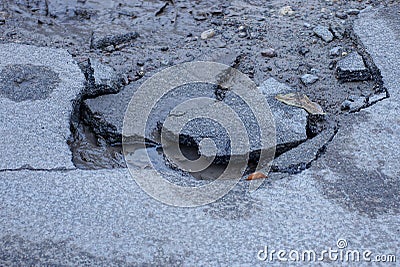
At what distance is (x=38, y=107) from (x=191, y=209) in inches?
43.3

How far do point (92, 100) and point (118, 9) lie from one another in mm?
1201

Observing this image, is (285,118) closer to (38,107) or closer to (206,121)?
(206,121)

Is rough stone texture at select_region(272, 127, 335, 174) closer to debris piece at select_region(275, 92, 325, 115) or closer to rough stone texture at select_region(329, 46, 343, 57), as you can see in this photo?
debris piece at select_region(275, 92, 325, 115)

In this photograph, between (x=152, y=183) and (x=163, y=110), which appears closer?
(x=152, y=183)

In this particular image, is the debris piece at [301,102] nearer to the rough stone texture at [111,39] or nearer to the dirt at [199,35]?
the dirt at [199,35]

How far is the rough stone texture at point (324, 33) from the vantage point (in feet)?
11.7

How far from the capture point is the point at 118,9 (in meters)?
3.97

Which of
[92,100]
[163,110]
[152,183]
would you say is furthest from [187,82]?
[152,183]

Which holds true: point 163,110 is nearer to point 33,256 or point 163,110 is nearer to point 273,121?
point 273,121

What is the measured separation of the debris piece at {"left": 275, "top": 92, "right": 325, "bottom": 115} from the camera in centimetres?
295

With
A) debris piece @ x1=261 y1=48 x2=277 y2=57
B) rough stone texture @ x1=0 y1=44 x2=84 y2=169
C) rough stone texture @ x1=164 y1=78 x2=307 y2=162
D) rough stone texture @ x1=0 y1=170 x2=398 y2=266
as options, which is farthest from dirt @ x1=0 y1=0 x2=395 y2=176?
rough stone texture @ x1=0 y1=170 x2=398 y2=266

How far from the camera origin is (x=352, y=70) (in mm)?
3184

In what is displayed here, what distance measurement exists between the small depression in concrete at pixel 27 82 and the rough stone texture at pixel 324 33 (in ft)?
5.66

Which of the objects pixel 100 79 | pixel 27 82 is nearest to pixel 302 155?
pixel 100 79
